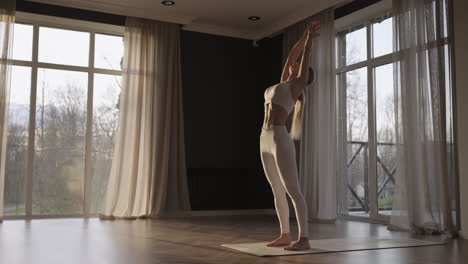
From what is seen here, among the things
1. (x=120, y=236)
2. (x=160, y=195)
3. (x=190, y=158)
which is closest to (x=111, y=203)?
(x=160, y=195)

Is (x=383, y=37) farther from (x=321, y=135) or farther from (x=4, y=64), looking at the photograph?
(x=4, y=64)

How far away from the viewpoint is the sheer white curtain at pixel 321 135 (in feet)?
19.8

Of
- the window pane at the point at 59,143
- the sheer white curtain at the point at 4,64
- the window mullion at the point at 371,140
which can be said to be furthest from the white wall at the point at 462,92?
the sheer white curtain at the point at 4,64

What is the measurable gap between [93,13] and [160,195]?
8.35 ft

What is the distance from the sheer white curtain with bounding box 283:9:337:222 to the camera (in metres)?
6.02

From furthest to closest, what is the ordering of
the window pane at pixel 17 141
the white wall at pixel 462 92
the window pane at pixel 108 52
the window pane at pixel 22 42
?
1. the window pane at pixel 108 52
2. the window pane at pixel 22 42
3. the window pane at pixel 17 141
4. the white wall at pixel 462 92

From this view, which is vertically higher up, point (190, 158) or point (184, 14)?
point (184, 14)

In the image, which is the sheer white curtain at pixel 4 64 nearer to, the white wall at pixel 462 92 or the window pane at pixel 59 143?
the window pane at pixel 59 143

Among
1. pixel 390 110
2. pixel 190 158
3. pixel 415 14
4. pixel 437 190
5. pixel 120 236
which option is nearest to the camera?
pixel 120 236

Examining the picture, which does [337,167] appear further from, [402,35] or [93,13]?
[93,13]

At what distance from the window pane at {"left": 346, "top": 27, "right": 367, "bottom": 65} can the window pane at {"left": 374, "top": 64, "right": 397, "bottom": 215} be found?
36cm

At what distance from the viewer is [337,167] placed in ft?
21.3

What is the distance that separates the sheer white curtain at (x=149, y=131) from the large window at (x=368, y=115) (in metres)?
2.23

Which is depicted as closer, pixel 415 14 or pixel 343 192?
pixel 415 14
